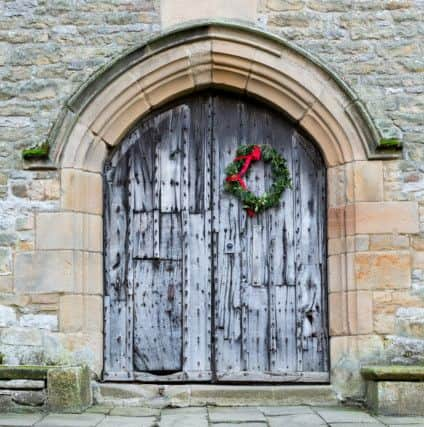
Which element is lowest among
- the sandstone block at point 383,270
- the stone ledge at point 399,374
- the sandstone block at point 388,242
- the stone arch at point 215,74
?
the stone ledge at point 399,374

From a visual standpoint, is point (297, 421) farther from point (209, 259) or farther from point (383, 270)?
point (209, 259)

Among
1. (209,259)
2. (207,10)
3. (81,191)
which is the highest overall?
(207,10)

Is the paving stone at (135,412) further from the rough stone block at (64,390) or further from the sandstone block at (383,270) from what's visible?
the sandstone block at (383,270)

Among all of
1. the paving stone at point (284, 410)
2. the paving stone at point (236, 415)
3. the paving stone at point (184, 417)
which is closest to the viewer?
the paving stone at point (184, 417)

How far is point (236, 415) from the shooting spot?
17.9 feet

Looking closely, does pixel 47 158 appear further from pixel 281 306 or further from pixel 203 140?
pixel 281 306

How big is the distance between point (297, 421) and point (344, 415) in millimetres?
411

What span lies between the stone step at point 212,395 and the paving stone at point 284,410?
0.46ft

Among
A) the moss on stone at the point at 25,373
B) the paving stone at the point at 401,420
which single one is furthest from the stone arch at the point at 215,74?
the paving stone at the point at 401,420

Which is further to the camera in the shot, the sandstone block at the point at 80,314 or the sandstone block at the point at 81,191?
the sandstone block at the point at 81,191

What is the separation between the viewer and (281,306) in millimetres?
6203

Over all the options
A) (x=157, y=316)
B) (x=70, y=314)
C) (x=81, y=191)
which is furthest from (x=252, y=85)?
(x=70, y=314)

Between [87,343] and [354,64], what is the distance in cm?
298

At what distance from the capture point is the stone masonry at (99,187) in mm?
5887
